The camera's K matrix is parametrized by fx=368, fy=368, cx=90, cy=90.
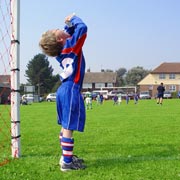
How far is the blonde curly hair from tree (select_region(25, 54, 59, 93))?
104 meters

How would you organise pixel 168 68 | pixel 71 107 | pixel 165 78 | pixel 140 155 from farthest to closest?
pixel 168 68
pixel 165 78
pixel 140 155
pixel 71 107

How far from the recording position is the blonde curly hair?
200 inches

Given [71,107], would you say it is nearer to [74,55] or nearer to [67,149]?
[67,149]

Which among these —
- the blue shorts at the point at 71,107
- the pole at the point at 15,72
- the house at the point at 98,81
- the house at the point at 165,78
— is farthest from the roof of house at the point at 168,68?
the blue shorts at the point at 71,107

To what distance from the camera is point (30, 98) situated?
2682 inches

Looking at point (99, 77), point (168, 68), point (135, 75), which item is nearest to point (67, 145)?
point (168, 68)

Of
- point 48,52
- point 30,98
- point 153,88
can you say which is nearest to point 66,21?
point 48,52

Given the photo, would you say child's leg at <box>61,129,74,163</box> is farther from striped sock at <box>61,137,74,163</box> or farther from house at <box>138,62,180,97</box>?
house at <box>138,62,180,97</box>

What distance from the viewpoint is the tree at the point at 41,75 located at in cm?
11000

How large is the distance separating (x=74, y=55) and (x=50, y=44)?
366 millimetres

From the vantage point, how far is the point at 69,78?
517cm

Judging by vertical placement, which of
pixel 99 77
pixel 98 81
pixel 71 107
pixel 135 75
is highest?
pixel 135 75

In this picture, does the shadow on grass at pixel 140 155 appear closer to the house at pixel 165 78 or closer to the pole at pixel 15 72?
the pole at pixel 15 72

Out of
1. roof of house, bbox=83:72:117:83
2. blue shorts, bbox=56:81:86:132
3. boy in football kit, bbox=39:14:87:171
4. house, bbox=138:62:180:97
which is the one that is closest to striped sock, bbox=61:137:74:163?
boy in football kit, bbox=39:14:87:171
